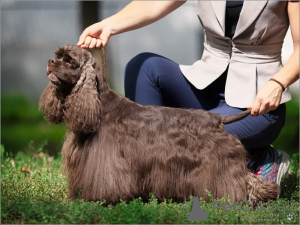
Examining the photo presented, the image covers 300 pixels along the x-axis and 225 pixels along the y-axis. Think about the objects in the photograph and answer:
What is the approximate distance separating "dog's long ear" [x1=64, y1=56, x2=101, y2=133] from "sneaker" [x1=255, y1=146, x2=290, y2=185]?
Result: 5.02ft

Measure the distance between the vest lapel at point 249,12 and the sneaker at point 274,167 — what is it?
112cm

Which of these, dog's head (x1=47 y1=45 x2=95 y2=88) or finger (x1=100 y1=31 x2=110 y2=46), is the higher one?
finger (x1=100 y1=31 x2=110 y2=46)

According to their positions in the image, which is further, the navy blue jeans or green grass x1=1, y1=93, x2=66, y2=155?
green grass x1=1, y1=93, x2=66, y2=155

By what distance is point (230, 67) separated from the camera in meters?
4.33

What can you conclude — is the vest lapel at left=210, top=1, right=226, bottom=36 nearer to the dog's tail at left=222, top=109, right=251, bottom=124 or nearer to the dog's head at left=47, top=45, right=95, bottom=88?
the dog's tail at left=222, top=109, right=251, bottom=124

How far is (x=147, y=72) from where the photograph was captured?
4492mm

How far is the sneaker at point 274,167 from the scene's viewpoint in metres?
4.44

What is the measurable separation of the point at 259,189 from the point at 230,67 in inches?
39.1

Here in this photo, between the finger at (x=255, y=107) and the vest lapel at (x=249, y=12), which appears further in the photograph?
the vest lapel at (x=249, y=12)

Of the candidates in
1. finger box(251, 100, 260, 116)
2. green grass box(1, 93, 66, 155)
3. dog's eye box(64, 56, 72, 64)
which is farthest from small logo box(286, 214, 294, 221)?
green grass box(1, 93, 66, 155)

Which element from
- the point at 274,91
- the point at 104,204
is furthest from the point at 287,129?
the point at 104,204

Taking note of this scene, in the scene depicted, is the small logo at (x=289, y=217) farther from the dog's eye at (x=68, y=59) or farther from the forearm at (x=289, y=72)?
the dog's eye at (x=68, y=59)

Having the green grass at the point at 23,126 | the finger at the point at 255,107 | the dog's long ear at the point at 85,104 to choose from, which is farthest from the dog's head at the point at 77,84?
the green grass at the point at 23,126

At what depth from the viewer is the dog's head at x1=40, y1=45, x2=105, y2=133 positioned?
3.66m
